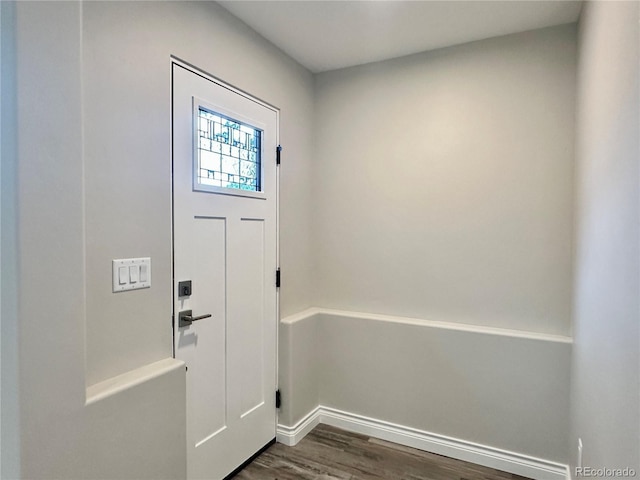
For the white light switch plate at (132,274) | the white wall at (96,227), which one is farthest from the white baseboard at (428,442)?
the white light switch plate at (132,274)

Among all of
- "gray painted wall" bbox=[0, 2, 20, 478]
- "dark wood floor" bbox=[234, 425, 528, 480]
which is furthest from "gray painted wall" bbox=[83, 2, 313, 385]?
"dark wood floor" bbox=[234, 425, 528, 480]

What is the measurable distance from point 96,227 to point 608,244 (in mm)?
1907

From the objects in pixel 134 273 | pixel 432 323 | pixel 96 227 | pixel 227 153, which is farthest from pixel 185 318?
pixel 432 323

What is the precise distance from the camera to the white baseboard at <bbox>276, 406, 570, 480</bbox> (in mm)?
2186

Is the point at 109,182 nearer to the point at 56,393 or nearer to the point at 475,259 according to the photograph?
the point at 56,393

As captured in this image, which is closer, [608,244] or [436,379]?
[608,244]

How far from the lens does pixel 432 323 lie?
250cm

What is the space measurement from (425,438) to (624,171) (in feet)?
6.86

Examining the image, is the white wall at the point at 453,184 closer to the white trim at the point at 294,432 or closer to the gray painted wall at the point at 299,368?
the gray painted wall at the point at 299,368

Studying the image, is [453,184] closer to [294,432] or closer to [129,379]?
[294,432]

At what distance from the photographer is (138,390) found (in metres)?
1.47

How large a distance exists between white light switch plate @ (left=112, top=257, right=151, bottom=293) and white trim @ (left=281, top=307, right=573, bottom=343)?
3.73 ft

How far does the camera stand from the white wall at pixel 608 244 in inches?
39.1

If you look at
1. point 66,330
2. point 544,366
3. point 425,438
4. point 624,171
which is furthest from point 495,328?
point 66,330
